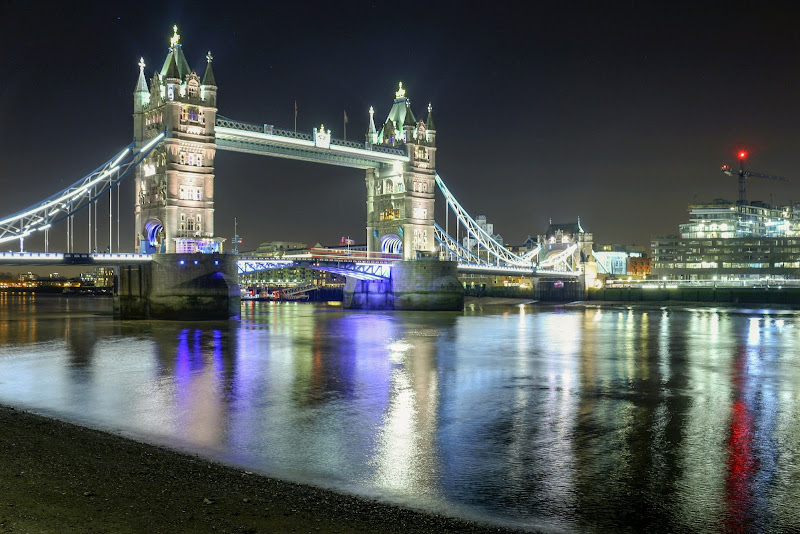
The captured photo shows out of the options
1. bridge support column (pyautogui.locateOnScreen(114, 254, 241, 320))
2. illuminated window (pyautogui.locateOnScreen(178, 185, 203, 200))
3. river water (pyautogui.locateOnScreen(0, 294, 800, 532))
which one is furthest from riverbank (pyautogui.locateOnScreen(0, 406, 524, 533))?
illuminated window (pyautogui.locateOnScreen(178, 185, 203, 200))

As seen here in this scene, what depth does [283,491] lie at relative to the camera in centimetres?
880

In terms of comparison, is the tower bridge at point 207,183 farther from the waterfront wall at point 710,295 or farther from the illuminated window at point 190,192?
the waterfront wall at point 710,295

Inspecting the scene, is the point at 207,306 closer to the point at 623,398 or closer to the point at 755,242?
the point at 623,398

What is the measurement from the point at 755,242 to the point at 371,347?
93.2 m

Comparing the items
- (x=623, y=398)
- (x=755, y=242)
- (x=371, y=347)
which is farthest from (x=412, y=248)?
(x=755, y=242)

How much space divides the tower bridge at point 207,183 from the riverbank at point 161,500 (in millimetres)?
32581

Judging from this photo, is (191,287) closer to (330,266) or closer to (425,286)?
(330,266)

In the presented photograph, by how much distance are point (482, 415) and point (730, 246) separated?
10382 centimetres

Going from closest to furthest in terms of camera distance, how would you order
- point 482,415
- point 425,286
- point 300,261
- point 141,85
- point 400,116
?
point 482,415 < point 141,85 < point 300,261 < point 425,286 < point 400,116

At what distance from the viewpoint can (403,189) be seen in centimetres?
5997

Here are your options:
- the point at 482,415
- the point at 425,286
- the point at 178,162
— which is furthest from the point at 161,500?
the point at 425,286

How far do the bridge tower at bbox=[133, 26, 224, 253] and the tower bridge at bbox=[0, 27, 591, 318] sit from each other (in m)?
0.06

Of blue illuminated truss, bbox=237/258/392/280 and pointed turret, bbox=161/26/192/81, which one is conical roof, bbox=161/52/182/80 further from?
blue illuminated truss, bbox=237/258/392/280

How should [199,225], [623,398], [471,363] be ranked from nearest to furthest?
[623,398] < [471,363] < [199,225]
